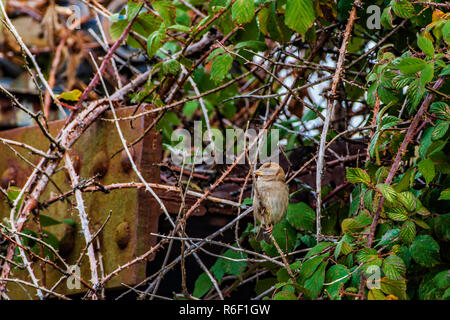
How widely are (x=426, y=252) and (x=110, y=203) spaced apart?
1199mm

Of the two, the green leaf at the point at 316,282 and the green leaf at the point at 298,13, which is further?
the green leaf at the point at 298,13

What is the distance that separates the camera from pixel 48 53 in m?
3.79

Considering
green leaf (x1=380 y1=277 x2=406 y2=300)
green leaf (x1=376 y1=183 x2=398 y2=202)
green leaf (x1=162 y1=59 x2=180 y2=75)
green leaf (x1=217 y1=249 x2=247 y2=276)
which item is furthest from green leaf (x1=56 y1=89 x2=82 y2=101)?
green leaf (x1=380 y1=277 x2=406 y2=300)

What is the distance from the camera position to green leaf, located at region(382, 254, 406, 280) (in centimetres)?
146

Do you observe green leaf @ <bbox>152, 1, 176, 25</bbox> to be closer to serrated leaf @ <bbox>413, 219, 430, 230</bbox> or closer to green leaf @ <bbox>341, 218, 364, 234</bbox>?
green leaf @ <bbox>341, 218, 364, 234</bbox>

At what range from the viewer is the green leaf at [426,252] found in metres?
1.55

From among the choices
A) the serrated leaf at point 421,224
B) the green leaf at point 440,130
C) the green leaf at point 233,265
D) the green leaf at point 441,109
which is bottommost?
the green leaf at point 233,265

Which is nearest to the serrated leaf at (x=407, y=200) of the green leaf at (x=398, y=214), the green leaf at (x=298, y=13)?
the green leaf at (x=398, y=214)

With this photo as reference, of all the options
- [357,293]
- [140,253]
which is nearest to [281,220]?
[140,253]

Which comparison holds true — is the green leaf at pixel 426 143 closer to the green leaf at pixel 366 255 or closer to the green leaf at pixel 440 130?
the green leaf at pixel 440 130

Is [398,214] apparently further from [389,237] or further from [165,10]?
[165,10]

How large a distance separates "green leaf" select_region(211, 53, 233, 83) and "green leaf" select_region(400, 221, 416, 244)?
36.9 inches

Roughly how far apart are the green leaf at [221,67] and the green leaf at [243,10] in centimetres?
17

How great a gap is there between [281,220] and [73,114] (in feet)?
3.15
